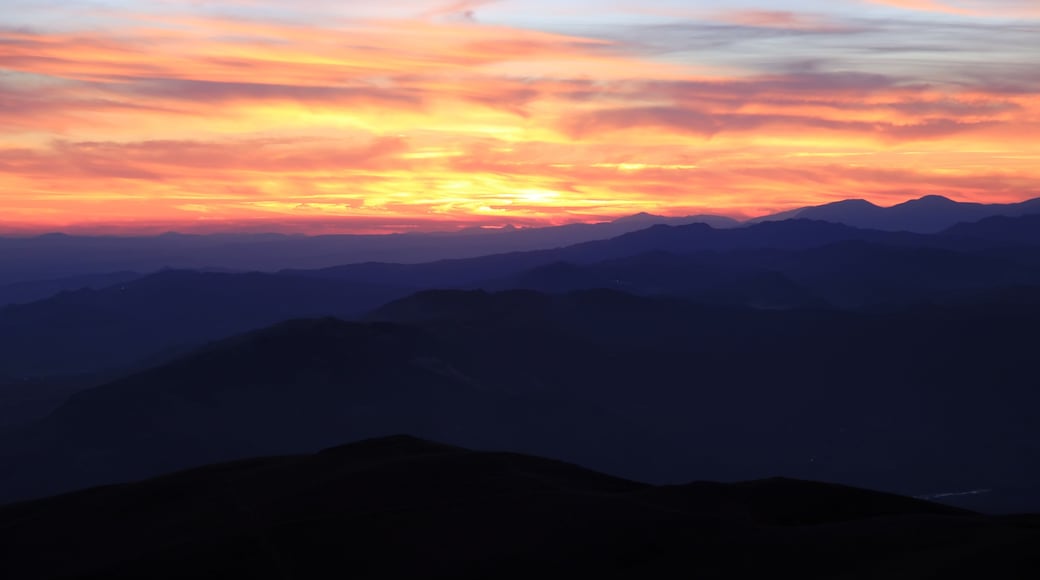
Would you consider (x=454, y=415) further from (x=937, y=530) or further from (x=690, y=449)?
(x=937, y=530)

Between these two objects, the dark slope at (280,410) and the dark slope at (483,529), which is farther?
the dark slope at (280,410)

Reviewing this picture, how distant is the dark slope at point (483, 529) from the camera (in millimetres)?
44375

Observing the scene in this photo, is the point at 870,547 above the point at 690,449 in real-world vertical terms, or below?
above

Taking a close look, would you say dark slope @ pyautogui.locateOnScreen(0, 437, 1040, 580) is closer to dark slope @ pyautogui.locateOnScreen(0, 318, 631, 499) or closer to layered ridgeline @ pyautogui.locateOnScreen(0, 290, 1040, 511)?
dark slope @ pyautogui.locateOnScreen(0, 318, 631, 499)

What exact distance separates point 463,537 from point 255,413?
125229 mm

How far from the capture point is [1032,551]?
38.7 metres

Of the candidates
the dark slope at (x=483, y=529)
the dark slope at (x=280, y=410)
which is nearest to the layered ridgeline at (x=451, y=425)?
the dark slope at (x=280, y=410)

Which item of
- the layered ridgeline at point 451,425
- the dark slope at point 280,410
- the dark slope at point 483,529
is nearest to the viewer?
the dark slope at point 483,529

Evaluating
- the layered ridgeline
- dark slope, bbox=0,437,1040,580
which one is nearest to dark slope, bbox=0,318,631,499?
the layered ridgeline

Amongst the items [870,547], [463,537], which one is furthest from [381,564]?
[870,547]

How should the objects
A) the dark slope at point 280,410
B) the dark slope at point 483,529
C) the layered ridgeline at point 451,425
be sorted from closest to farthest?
the dark slope at point 483,529 < the dark slope at point 280,410 < the layered ridgeline at point 451,425

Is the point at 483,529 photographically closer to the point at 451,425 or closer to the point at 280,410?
the point at 451,425

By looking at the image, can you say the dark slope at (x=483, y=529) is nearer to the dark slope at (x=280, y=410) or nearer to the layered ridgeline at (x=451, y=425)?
the dark slope at (x=280, y=410)

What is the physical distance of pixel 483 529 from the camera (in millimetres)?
51250
